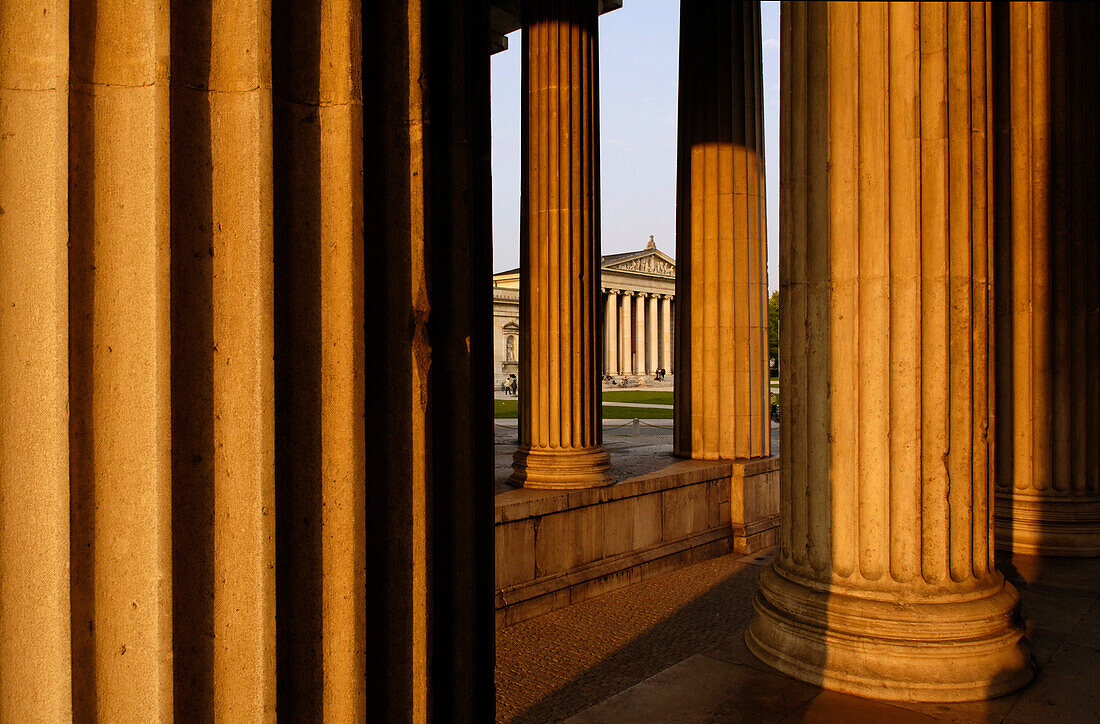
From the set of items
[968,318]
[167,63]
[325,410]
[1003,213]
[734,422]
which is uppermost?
[1003,213]

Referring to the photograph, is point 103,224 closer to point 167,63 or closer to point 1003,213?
point 167,63

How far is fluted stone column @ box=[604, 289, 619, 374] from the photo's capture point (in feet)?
391

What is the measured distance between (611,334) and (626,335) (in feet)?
9.33

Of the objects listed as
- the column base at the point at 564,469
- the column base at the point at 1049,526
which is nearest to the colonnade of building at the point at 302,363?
the column base at the point at 1049,526

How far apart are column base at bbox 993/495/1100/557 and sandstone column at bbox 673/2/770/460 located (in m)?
6.45

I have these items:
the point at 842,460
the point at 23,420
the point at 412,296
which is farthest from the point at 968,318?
the point at 23,420

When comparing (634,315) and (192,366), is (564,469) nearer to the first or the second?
(192,366)

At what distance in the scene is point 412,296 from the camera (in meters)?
4.01

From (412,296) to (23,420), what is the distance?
1758mm

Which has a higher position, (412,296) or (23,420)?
(412,296)

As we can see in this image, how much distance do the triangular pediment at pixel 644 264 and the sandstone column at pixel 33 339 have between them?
11807cm

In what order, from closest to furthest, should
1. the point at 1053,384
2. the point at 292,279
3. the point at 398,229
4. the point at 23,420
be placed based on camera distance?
1. the point at 23,420
2. the point at 292,279
3. the point at 398,229
4. the point at 1053,384

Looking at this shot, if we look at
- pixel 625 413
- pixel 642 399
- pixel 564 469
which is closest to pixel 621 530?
pixel 564 469

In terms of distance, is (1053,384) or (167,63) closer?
(167,63)
